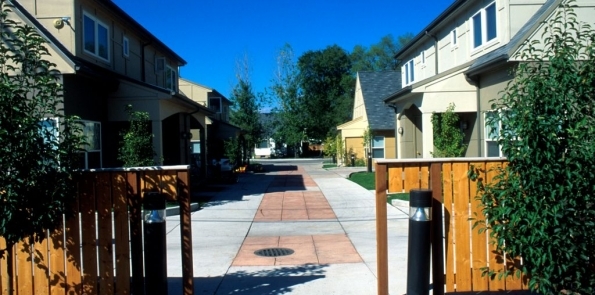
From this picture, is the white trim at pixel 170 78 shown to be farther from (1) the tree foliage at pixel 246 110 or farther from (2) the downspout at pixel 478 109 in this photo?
(1) the tree foliage at pixel 246 110

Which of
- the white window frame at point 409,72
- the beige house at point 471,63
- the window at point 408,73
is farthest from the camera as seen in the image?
the window at point 408,73

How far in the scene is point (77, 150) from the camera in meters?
5.14

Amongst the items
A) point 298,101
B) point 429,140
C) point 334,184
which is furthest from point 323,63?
point 429,140

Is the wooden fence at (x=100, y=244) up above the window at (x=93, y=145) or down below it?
below

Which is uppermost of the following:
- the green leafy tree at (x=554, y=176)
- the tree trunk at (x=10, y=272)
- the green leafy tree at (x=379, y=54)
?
the green leafy tree at (x=379, y=54)

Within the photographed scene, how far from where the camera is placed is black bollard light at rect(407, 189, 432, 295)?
16.8 feet

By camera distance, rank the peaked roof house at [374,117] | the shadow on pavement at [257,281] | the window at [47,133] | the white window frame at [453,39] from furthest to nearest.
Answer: the peaked roof house at [374,117]
the white window frame at [453,39]
the shadow on pavement at [257,281]
the window at [47,133]

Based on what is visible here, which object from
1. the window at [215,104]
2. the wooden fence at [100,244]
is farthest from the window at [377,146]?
the wooden fence at [100,244]

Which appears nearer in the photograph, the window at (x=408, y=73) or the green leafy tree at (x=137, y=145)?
the green leafy tree at (x=137, y=145)

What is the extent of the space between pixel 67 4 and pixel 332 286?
11165mm

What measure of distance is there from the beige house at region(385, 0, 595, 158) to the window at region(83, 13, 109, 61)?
9461 mm

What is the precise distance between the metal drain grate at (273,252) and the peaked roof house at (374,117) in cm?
2645

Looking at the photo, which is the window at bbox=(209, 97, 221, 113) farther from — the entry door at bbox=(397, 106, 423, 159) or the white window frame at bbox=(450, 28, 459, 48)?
the white window frame at bbox=(450, 28, 459, 48)

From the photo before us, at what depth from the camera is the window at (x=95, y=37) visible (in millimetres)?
14812
